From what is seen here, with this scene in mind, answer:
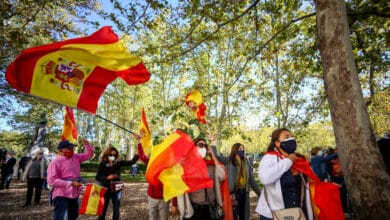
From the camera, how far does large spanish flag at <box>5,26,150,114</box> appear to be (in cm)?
436

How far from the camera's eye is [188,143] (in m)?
4.13

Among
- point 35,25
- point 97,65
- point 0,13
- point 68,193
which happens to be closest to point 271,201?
point 97,65

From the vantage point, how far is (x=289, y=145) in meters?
3.68

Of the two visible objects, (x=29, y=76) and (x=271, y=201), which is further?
(x=29, y=76)

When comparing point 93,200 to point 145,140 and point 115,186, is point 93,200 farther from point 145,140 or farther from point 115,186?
point 145,140

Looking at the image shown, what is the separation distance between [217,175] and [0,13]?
855 centimetres

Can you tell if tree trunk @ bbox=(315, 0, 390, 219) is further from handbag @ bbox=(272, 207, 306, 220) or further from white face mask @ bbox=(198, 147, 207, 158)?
white face mask @ bbox=(198, 147, 207, 158)

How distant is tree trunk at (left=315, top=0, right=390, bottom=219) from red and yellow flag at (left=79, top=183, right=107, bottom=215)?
4638 millimetres

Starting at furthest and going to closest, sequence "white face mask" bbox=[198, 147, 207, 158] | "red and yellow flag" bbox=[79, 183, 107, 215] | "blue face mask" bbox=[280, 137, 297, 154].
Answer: "red and yellow flag" bbox=[79, 183, 107, 215], "white face mask" bbox=[198, 147, 207, 158], "blue face mask" bbox=[280, 137, 297, 154]

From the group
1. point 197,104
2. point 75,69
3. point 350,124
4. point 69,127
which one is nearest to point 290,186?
point 350,124

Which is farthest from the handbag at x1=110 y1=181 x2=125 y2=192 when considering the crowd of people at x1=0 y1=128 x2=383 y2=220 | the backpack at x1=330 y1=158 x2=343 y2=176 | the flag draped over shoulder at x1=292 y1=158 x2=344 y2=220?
the backpack at x1=330 y1=158 x2=343 y2=176

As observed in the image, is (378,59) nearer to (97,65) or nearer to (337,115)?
(337,115)

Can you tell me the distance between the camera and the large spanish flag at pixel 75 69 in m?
4.36

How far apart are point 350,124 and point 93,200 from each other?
4.99 meters
